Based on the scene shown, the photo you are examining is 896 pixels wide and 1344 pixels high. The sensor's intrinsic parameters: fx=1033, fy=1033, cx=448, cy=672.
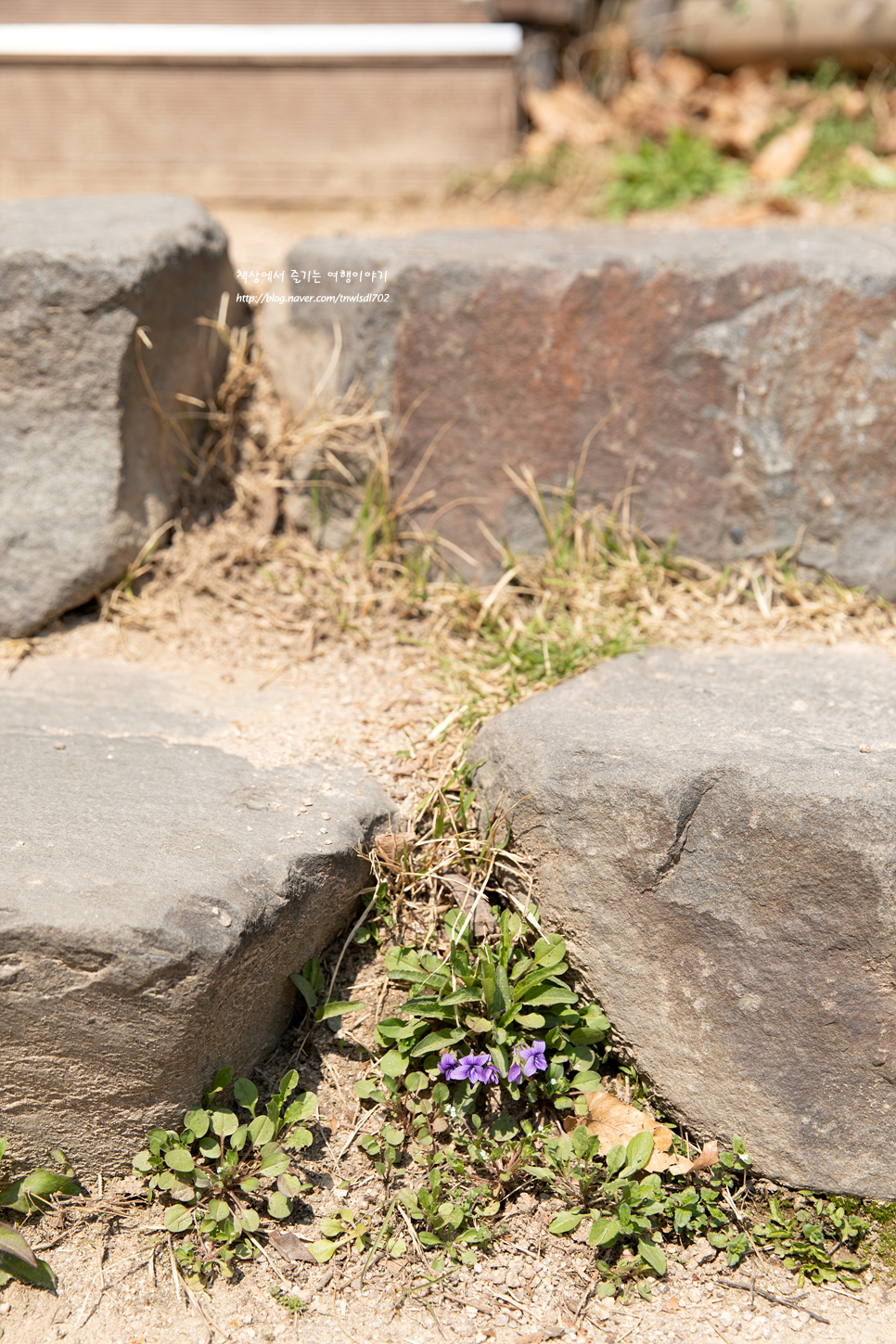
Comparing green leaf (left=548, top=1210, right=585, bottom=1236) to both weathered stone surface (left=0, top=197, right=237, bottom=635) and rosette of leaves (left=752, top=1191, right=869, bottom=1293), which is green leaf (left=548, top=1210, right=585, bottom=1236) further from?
weathered stone surface (left=0, top=197, right=237, bottom=635)

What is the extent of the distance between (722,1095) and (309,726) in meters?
1.08

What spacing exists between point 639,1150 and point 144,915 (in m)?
0.93

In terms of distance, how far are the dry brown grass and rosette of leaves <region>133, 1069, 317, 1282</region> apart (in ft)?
3.36

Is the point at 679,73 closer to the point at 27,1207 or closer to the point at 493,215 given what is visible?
the point at 493,215

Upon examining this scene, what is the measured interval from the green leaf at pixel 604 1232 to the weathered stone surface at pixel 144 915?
2.14ft

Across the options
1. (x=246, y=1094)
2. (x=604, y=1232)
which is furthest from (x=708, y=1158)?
(x=246, y=1094)

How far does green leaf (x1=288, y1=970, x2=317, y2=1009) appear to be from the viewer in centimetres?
192

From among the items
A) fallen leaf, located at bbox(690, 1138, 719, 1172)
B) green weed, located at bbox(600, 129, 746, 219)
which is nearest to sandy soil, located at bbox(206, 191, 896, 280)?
green weed, located at bbox(600, 129, 746, 219)

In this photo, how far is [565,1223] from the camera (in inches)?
68.5

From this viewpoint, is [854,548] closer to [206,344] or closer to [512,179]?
[206,344]

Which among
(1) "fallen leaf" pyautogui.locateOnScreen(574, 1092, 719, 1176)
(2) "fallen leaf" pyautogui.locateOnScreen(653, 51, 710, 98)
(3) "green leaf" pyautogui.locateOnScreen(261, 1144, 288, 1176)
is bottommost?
(1) "fallen leaf" pyautogui.locateOnScreen(574, 1092, 719, 1176)

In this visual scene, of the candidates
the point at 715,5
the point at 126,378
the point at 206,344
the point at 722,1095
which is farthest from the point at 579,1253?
the point at 715,5

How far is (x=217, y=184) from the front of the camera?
384 centimetres

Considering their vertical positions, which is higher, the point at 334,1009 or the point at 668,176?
the point at 668,176
